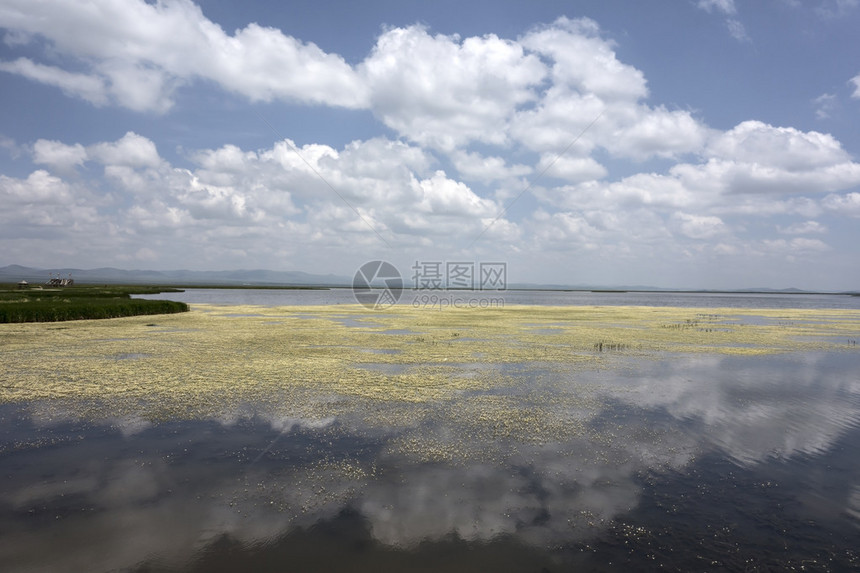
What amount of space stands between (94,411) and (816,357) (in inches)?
1347

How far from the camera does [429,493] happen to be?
335 inches

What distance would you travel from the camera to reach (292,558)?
6.52 metres

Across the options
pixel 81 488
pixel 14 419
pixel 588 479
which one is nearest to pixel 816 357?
pixel 588 479

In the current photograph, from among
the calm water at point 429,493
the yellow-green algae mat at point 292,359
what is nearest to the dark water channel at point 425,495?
the calm water at point 429,493

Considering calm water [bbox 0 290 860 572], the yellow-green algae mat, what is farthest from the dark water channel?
the yellow-green algae mat

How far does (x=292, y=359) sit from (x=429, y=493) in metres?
15.9

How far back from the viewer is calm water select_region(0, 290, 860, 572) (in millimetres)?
6664

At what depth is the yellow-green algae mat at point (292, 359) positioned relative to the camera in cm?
1531

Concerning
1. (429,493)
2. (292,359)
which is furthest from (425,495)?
(292,359)

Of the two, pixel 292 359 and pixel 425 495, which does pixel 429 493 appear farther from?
pixel 292 359

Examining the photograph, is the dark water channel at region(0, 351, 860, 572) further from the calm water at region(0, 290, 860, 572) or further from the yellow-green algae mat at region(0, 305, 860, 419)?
the yellow-green algae mat at region(0, 305, 860, 419)

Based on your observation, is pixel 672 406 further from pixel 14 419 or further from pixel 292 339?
pixel 292 339

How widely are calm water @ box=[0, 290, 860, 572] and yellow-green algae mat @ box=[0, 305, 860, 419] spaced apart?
6.11ft

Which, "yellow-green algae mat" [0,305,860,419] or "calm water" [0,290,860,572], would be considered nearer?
"calm water" [0,290,860,572]
